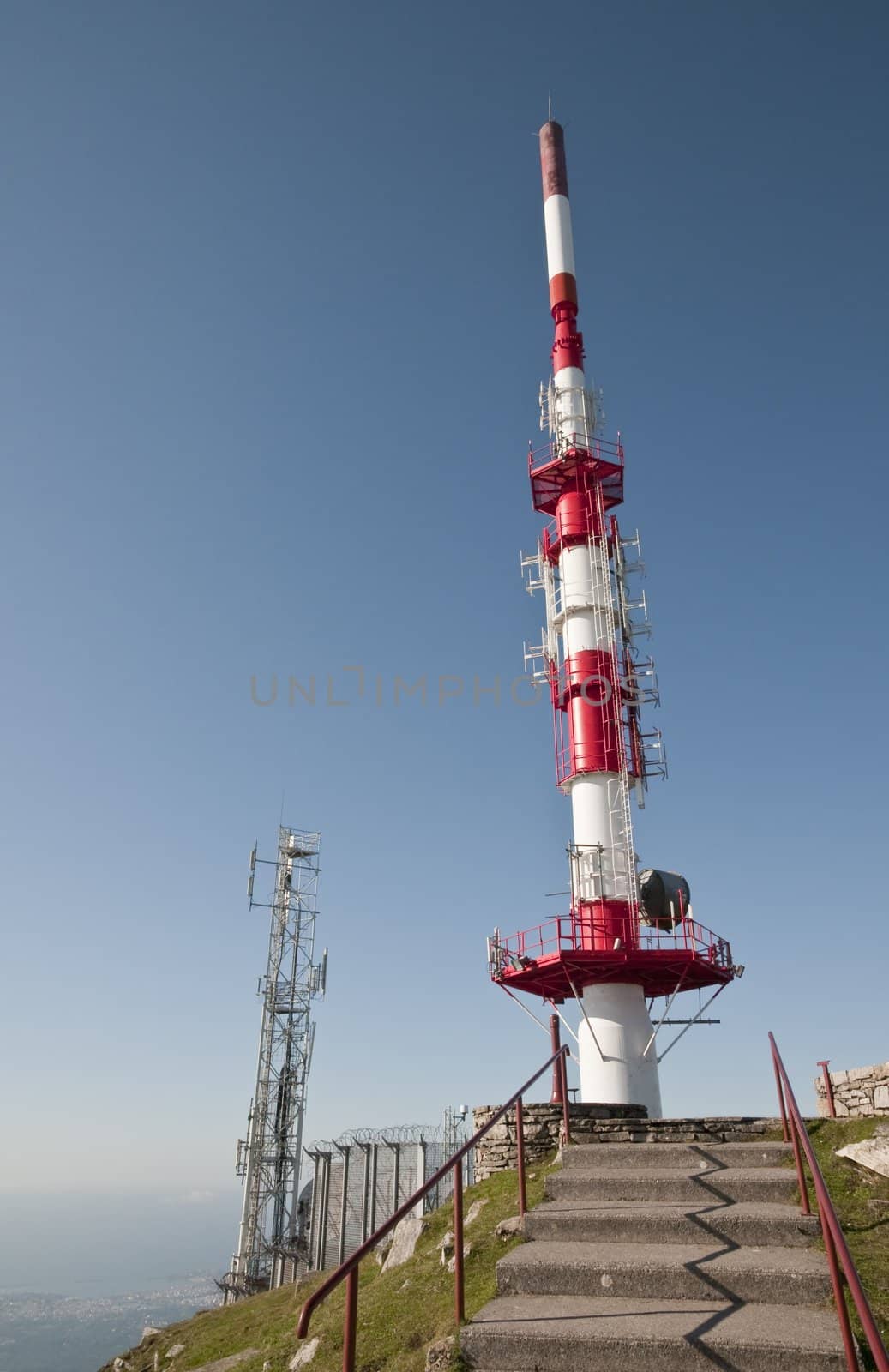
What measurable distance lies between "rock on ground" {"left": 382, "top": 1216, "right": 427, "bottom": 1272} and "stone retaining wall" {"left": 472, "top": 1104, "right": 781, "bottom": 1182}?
142cm

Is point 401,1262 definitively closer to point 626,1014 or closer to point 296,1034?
point 626,1014

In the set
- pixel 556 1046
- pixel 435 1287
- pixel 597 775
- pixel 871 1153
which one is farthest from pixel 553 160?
pixel 435 1287

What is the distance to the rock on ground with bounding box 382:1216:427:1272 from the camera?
13.5 meters

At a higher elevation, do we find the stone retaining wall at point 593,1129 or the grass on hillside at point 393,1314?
the stone retaining wall at point 593,1129

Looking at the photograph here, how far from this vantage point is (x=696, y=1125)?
13688mm

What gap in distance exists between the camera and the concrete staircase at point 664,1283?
6980 millimetres

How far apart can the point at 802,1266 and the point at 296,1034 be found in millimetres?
37439

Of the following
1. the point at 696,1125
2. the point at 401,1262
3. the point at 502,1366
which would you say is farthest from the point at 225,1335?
the point at 502,1366

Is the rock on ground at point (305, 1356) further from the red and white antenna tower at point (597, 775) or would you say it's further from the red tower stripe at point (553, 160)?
the red tower stripe at point (553, 160)

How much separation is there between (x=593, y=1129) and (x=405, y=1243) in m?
3.40

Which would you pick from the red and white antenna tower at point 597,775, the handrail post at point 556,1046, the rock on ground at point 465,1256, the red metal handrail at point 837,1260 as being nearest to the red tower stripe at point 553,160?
the red and white antenna tower at point 597,775

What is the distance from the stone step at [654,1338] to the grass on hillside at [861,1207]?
21.7 inches

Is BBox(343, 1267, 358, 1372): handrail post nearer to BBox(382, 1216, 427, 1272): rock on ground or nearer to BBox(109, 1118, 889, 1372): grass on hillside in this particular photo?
BBox(109, 1118, 889, 1372): grass on hillside

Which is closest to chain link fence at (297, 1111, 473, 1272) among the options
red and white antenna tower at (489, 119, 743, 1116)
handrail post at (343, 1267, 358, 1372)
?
red and white antenna tower at (489, 119, 743, 1116)
